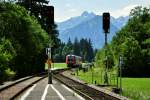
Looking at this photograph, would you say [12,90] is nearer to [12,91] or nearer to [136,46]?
[12,91]

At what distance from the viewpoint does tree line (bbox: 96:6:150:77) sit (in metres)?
96.7

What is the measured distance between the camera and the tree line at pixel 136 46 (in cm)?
9669

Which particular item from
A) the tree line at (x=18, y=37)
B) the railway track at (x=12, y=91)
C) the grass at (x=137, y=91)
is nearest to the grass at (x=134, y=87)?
the grass at (x=137, y=91)

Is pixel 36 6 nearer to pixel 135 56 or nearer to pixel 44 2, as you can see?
pixel 44 2

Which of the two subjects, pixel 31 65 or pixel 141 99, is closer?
pixel 141 99

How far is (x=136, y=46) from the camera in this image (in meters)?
100

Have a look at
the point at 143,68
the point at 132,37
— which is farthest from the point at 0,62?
the point at 132,37

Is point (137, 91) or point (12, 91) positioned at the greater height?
point (12, 91)

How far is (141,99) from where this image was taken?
109 ft

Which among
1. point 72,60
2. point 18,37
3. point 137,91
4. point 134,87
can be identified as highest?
point 18,37

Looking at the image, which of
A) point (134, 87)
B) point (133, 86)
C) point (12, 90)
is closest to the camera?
point (12, 90)

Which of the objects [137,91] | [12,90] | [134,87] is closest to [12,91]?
[12,90]

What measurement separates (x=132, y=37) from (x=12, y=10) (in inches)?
1283

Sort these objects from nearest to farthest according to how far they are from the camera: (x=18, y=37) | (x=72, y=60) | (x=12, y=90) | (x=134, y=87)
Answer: (x=12, y=90) → (x=134, y=87) → (x=18, y=37) → (x=72, y=60)
